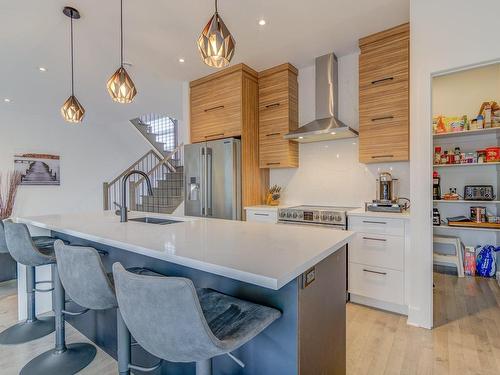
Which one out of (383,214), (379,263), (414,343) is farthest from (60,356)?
(383,214)

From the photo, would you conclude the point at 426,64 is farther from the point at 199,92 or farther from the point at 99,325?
the point at 99,325

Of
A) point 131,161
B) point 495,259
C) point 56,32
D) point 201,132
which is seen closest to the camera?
point 56,32

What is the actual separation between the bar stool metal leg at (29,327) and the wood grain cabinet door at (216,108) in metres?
2.58

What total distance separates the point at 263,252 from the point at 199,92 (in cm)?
353

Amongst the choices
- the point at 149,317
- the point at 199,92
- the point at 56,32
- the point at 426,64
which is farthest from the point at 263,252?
the point at 199,92

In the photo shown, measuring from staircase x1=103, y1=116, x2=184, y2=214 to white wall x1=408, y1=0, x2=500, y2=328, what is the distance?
4030 millimetres

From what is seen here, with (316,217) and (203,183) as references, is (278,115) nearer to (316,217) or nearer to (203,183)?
(203,183)

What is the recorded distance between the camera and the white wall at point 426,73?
2168 mm

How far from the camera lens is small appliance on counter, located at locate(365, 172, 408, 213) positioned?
2738 millimetres

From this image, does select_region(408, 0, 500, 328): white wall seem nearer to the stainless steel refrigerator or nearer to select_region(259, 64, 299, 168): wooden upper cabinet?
select_region(259, 64, 299, 168): wooden upper cabinet

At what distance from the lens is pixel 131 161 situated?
24.1ft

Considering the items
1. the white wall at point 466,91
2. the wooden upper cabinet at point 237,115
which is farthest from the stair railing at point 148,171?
the white wall at point 466,91

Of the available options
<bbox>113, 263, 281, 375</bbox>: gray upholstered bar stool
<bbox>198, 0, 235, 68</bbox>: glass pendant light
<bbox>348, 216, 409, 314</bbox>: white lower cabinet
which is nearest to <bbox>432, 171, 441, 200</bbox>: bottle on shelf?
<bbox>348, 216, 409, 314</bbox>: white lower cabinet

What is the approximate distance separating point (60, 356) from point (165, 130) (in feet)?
22.6
